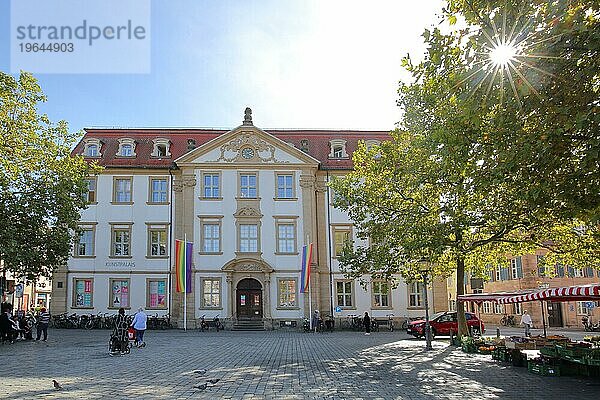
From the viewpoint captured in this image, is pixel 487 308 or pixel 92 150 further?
pixel 487 308

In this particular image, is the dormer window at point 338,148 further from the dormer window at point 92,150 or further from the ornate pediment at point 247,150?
the dormer window at point 92,150

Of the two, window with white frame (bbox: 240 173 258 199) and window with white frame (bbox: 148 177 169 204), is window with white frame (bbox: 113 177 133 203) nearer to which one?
window with white frame (bbox: 148 177 169 204)

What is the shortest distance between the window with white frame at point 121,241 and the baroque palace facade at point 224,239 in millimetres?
72

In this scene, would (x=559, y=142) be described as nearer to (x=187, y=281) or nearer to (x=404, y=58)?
(x=404, y=58)

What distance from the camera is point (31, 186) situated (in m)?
29.7

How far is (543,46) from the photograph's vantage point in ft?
35.5

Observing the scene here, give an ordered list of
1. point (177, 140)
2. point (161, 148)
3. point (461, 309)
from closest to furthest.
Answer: point (461, 309), point (161, 148), point (177, 140)

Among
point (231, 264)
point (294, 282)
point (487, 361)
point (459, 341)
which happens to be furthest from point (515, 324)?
point (487, 361)

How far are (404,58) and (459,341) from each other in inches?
518

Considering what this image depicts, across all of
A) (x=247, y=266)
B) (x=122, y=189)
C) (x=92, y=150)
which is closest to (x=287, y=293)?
(x=247, y=266)

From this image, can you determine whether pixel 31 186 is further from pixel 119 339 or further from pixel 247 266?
pixel 247 266

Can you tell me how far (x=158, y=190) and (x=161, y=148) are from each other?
145 inches

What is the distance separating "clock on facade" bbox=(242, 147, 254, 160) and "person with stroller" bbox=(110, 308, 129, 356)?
80.8 ft

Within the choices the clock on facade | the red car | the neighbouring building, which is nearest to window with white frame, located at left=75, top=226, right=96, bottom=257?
the clock on facade
